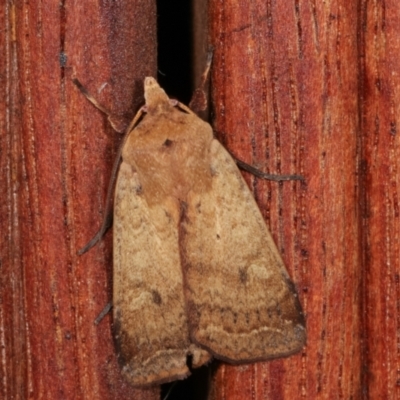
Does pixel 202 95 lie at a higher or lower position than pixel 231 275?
higher

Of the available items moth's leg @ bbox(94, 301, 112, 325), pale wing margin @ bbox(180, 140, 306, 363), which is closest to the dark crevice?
pale wing margin @ bbox(180, 140, 306, 363)

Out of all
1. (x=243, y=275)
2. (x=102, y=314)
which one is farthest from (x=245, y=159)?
(x=102, y=314)

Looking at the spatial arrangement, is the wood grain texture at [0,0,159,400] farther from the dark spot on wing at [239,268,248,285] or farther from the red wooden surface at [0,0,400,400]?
the dark spot on wing at [239,268,248,285]

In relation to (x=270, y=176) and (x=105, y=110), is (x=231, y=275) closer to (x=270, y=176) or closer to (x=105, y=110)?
(x=270, y=176)

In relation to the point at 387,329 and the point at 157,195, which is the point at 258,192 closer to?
the point at 157,195

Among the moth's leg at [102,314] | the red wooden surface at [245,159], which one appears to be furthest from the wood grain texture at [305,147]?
the moth's leg at [102,314]


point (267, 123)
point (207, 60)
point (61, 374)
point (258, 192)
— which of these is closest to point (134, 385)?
point (61, 374)
